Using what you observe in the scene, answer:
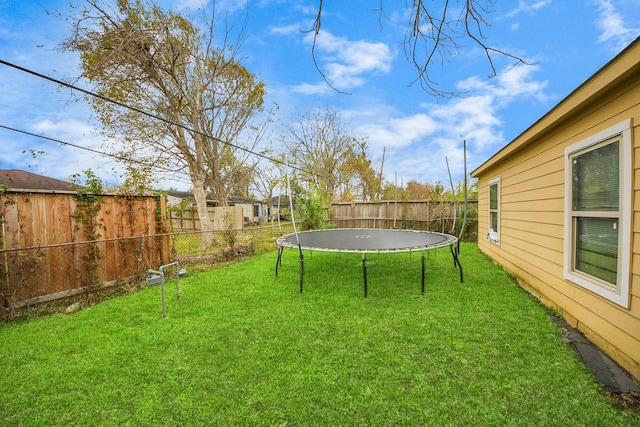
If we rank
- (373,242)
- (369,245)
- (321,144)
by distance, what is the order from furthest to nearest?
(321,144) → (373,242) → (369,245)

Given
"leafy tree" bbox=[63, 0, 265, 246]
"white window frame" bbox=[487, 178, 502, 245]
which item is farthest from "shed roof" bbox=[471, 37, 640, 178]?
"leafy tree" bbox=[63, 0, 265, 246]

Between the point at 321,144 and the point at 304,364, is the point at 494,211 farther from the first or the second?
the point at 321,144

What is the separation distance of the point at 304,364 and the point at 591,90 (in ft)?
10.4

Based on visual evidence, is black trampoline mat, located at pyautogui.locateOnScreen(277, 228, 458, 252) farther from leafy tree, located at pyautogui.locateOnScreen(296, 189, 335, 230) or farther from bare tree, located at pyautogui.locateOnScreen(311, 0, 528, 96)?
bare tree, located at pyautogui.locateOnScreen(311, 0, 528, 96)

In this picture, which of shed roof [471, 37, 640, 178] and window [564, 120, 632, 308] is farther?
window [564, 120, 632, 308]

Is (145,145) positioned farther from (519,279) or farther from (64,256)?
(519,279)

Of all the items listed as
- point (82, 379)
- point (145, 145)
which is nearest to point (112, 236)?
point (82, 379)

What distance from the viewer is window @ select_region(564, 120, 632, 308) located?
1926 mm

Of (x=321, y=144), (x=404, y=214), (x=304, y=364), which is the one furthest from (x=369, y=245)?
(x=321, y=144)

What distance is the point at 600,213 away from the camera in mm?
2207

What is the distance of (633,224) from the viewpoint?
1.85 meters

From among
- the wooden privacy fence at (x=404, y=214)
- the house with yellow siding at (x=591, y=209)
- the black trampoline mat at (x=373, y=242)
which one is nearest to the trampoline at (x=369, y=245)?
the black trampoline mat at (x=373, y=242)

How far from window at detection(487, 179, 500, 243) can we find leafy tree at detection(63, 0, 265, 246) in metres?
6.72

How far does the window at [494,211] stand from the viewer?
5168 mm
